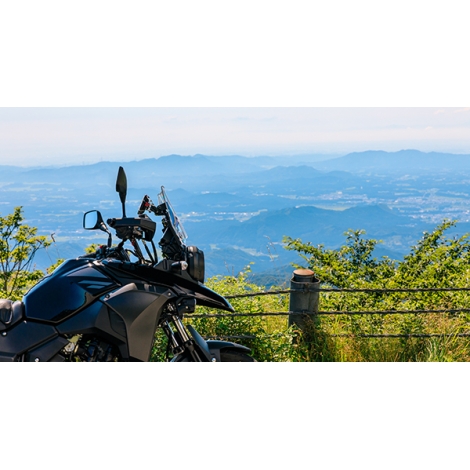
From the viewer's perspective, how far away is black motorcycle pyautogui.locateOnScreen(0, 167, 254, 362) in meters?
2.35

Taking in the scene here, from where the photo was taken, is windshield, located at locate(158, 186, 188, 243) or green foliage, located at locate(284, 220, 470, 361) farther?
green foliage, located at locate(284, 220, 470, 361)

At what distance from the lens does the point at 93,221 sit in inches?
102

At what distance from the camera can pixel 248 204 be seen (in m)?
161

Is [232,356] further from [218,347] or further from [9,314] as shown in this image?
[9,314]

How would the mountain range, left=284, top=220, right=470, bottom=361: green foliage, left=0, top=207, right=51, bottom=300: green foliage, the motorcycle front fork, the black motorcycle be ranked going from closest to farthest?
the black motorcycle < the motorcycle front fork < left=284, top=220, right=470, bottom=361: green foliage < left=0, top=207, right=51, bottom=300: green foliage < the mountain range

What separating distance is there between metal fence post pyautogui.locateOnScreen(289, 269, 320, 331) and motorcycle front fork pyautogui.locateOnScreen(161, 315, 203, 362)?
1833 mm

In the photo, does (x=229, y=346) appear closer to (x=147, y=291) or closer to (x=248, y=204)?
(x=147, y=291)

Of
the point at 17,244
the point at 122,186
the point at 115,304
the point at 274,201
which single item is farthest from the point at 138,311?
the point at 274,201

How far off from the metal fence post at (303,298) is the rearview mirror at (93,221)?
2.04 m

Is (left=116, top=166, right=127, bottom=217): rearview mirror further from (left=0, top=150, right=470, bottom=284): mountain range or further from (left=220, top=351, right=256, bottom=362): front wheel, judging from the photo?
(left=0, top=150, right=470, bottom=284): mountain range

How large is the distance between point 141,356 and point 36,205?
86011mm

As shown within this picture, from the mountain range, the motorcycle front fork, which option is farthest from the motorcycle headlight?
the mountain range

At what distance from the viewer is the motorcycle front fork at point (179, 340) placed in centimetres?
249

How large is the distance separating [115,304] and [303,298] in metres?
2.18
